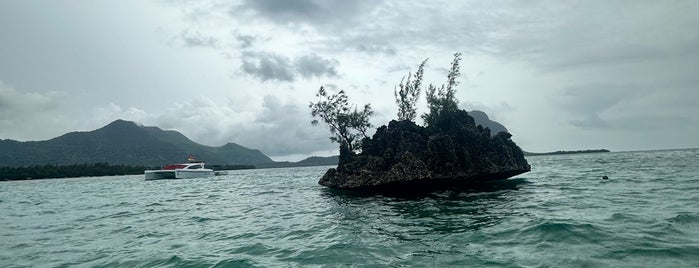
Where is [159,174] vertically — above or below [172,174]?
above

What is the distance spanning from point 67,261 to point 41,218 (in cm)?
2028

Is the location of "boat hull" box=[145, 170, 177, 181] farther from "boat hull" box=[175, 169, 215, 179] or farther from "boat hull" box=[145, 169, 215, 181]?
"boat hull" box=[175, 169, 215, 179]

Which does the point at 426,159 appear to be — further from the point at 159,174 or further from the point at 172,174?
the point at 159,174

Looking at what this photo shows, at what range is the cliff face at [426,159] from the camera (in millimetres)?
45594

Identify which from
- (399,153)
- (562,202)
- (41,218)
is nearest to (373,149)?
(399,153)

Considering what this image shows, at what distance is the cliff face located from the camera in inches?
1795

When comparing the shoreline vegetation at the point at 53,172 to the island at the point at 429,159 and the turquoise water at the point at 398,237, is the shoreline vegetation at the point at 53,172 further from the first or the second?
the turquoise water at the point at 398,237

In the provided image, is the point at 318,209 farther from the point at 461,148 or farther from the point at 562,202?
the point at 461,148

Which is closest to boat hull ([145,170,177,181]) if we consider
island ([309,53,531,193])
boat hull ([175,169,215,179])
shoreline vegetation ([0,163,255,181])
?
boat hull ([175,169,215,179])

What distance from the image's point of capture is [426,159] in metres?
46.7

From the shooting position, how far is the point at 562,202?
25.7 m

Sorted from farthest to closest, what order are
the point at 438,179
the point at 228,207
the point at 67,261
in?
the point at 438,179 < the point at 228,207 < the point at 67,261

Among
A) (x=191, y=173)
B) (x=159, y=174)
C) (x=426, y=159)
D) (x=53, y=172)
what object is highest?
(x=53, y=172)

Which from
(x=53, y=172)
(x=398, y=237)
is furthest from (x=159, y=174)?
(x=398, y=237)
